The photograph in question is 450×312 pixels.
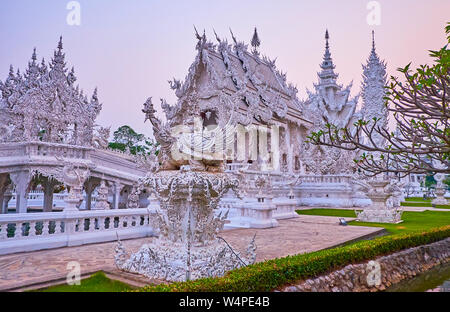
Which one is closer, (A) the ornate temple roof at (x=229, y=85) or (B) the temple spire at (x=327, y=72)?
(A) the ornate temple roof at (x=229, y=85)

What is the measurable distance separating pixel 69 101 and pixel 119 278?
14.4 meters

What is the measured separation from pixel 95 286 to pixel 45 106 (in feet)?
46.3

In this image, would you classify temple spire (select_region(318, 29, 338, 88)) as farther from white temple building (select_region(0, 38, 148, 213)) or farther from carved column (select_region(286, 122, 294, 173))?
white temple building (select_region(0, 38, 148, 213))

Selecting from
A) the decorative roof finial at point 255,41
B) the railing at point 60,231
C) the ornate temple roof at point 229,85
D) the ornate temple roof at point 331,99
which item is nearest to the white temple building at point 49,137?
the ornate temple roof at point 229,85

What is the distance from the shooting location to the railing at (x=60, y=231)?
6.35 m

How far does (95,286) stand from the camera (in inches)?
174

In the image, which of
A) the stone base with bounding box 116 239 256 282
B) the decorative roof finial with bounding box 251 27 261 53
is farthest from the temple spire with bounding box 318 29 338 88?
the stone base with bounding box 116 239 256 282

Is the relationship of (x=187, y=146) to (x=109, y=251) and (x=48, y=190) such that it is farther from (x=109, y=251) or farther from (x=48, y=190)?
(x=48, y=190)

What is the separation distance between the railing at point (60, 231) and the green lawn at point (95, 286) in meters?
1.61

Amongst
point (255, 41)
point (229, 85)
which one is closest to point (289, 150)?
point (229, 85)

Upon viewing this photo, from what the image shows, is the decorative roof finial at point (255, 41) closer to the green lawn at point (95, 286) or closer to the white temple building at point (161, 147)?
the white temple building at point (161, 147)

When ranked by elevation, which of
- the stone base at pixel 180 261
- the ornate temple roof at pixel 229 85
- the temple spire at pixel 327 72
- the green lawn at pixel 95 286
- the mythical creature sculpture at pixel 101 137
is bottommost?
the green lawn at pixel 95 286

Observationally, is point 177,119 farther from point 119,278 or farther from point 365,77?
point 365,77
